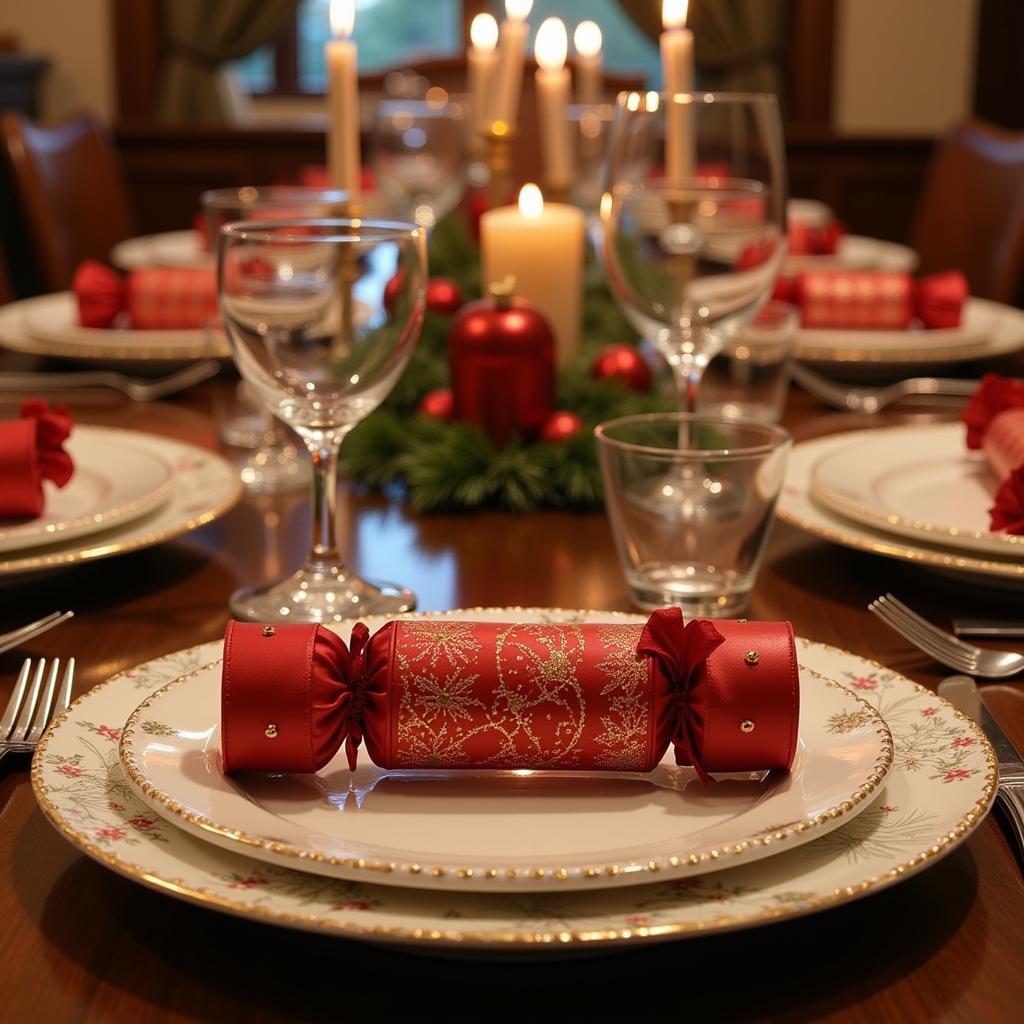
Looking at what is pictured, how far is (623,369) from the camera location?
1228 mm

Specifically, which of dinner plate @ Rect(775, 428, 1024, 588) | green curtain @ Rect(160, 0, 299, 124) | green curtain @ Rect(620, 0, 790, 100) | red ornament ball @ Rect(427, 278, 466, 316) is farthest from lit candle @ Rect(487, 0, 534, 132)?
green curtain @ Rect(160, 0, 299, 124)

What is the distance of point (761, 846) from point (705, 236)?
0.71 meters

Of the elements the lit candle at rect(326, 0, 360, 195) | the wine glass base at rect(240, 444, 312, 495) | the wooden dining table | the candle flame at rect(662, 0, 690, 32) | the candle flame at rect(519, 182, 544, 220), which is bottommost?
the wine glass base at rect(240, 444, 312, 495)

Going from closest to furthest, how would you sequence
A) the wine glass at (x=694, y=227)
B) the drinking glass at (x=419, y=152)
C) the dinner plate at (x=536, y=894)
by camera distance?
the dinner plate at (x=536, y=894) → the wine glass at (x=694, y=227) → the drinking glass at (x=419, y=152)

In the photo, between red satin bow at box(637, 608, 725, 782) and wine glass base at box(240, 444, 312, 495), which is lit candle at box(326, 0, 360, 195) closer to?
wine glass base at box(240, 444, 312, 495)

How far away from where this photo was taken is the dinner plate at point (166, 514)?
2.72ft

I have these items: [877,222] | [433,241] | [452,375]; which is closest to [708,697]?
[452,375]

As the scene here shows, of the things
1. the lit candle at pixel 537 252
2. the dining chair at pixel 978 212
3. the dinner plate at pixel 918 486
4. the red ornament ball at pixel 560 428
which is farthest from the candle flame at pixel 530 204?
the dining chair at pixel 978 212

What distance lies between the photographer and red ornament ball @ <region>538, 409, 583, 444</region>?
1094 millimetres

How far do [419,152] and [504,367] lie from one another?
114 cm

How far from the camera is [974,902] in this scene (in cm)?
51

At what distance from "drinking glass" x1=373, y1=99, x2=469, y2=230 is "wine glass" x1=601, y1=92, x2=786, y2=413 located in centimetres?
107

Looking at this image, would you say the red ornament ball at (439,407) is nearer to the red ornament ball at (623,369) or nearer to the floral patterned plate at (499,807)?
the red ornament ball at (623,369)

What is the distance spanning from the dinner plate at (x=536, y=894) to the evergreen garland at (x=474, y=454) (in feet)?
1.61
